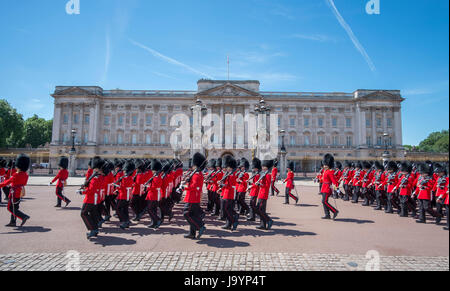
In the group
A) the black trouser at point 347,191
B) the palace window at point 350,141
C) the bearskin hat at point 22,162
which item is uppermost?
the palace window at point 350,141

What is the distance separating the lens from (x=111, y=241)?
6.10 meters

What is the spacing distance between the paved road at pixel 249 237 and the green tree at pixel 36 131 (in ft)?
224

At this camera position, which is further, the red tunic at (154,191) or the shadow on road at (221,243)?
the red tunic at (154,191)

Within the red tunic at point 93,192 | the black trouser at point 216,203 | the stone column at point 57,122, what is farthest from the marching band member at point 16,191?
the stone column at point 57,122

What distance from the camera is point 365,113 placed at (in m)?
53.1

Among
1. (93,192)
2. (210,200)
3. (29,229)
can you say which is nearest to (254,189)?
(210,200)

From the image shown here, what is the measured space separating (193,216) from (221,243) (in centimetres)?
96

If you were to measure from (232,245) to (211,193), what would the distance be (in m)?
4.45

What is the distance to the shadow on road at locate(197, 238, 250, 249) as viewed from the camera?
5.79 m

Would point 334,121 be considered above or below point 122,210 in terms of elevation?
above

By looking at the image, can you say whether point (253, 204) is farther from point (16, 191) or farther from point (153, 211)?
point (16, 191)

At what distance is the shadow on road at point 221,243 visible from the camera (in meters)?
5.79

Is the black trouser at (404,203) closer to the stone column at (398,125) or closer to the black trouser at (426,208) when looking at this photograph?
the black trouser at (426,208)
